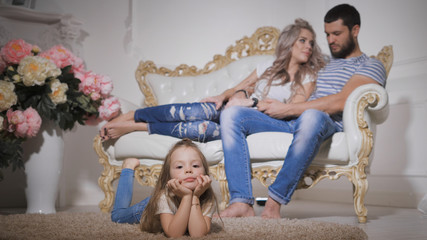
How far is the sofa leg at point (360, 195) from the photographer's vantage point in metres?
1.94

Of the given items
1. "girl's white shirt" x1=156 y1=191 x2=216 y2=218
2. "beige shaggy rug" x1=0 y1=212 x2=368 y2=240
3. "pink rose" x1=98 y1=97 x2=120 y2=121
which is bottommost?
"beige shaggy rug" x1=0 y1=212 x2=368 y2=240

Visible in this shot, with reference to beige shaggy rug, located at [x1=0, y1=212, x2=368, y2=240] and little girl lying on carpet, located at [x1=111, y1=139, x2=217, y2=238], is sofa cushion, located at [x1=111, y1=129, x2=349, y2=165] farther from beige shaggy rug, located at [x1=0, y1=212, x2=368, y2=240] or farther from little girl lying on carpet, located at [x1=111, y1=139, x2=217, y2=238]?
little girl lying on carpet, located at [x1=111, y1=139, x2=217, y2=238]

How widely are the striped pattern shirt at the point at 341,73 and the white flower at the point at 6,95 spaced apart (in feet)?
4.72

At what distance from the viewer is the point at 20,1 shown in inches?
116

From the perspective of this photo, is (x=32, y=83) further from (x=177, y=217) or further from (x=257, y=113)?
(x=177, y=217)

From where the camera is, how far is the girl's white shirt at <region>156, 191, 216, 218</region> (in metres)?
1.28

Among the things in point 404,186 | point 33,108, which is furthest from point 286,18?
point 33,108

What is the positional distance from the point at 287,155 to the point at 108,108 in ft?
3.18

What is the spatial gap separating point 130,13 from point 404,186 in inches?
91.8

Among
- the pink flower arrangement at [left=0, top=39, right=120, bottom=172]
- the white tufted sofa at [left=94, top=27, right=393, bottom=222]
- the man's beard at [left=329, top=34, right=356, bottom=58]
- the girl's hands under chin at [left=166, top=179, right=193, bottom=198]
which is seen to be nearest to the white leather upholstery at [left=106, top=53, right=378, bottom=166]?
the white tufted sofa at [left=94, top=27, right=393, bottom=222]

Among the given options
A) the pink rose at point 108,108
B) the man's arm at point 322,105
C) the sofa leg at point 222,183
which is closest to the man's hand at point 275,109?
the man's arm at point 322,105

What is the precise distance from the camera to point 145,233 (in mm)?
1363

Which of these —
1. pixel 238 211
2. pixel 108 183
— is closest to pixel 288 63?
pixel 238 211

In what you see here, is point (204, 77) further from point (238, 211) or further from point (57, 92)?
point (238, 211)
